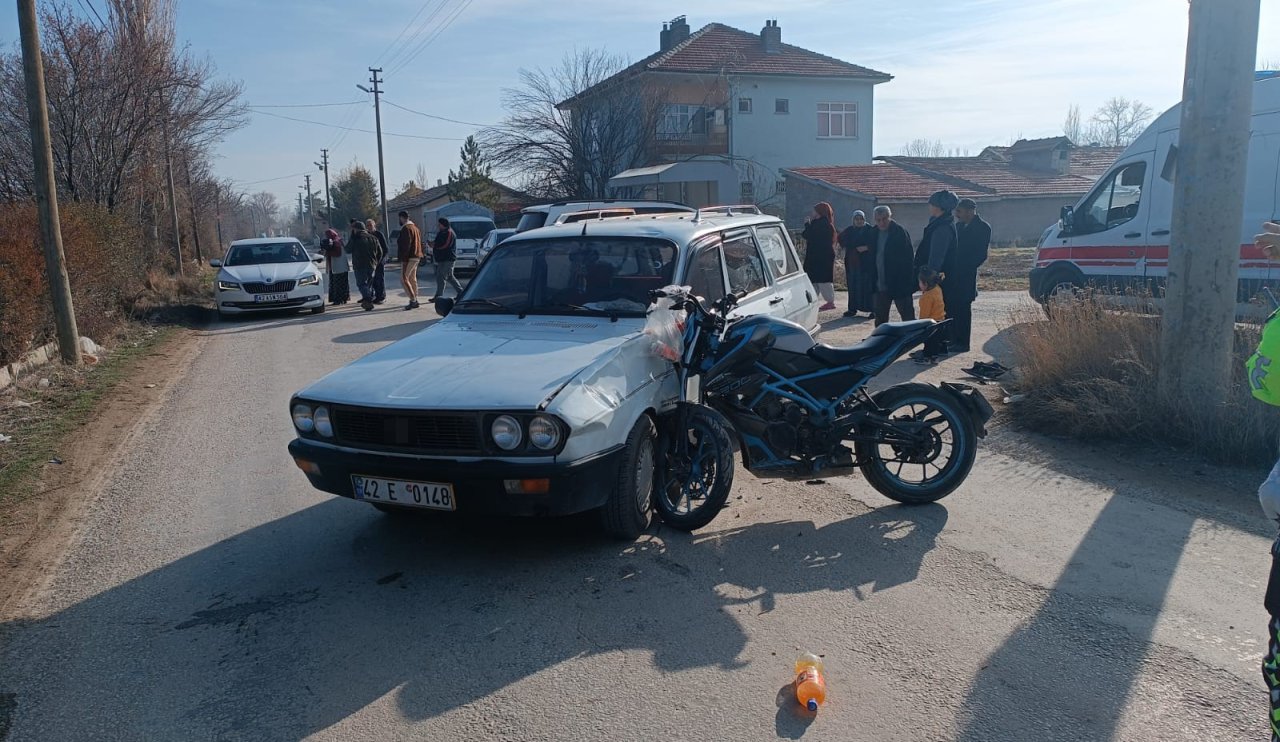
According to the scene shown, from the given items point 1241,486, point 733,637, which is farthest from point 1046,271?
point 733,637

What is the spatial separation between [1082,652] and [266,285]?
16301 mm

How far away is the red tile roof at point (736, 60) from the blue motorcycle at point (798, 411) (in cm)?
3464

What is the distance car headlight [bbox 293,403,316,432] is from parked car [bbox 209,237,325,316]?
1338cm

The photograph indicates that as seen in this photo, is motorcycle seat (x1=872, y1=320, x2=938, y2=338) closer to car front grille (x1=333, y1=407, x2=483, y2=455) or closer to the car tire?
the car tire

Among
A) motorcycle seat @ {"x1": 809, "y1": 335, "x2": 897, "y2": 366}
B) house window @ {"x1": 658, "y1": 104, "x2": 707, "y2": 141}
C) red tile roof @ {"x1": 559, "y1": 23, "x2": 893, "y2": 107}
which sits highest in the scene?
red tile roof @ {"x1": 559, "y1": 23, "x2": 893, "y2": 107}

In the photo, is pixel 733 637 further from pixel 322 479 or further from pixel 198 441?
pixel 198 441

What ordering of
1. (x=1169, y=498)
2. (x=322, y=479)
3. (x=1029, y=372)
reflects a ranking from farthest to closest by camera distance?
(x=1029, y=372) < (x=1169, y=498) < (x=322, y=479)

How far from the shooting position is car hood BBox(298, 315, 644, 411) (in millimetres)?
4508

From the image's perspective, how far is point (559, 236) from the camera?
6320mm

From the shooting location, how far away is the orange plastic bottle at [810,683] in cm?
341

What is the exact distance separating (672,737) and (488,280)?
386 centimetres

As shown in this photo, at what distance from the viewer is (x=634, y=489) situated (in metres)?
4.87

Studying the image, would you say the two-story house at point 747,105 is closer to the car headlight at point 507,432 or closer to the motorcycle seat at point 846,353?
the motorcycle seat at point 846,353

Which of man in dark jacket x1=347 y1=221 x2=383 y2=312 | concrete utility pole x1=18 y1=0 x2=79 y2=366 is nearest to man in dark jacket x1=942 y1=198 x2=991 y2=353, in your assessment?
concrete utility pole x1=18 y1=0 x2=79 y2=366
